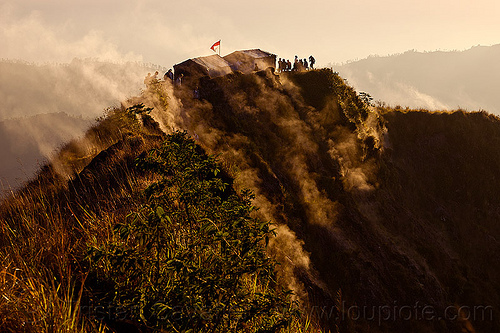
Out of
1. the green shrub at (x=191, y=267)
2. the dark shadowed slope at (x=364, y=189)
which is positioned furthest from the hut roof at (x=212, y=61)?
the green shrub at (x=191, y=267)

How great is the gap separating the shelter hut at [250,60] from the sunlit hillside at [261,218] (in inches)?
Answer: 140

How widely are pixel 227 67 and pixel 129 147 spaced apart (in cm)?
1667

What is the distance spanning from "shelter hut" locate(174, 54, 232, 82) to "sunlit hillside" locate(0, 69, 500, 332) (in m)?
1.07

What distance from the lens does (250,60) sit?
2875 cm

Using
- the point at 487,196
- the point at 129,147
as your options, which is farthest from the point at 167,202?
the point at 487,196

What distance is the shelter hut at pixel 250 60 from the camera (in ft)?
90.5

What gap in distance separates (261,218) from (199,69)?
1458 cm

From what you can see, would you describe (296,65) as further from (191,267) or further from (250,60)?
(191,267)

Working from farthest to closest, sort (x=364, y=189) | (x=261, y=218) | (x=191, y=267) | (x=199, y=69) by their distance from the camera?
(x=199, y=69) < (x=364, y=189) < (x=261, y=218) < (x=191, y=267)

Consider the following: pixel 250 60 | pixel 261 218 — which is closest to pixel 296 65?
pixel 250 60

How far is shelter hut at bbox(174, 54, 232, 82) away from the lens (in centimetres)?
2339

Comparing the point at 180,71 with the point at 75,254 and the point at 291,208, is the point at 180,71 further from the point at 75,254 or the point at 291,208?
the point at 75,254

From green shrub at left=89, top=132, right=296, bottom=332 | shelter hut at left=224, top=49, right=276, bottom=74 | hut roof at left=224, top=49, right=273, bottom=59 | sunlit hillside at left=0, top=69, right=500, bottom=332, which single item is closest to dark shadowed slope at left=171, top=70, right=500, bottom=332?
sunlit hillside at left=0, top=69, right=500, bottom=332

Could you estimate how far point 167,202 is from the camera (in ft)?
15.0
